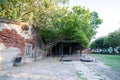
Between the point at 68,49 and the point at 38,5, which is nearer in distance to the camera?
the point at 38,5

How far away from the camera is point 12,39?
614 inches

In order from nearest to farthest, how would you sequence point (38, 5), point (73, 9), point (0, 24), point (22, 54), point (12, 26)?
1. point (0, 24)
2. point (12, 26)
3. point (22, 54)
4. point (38, 5)
5. point (73, 9)

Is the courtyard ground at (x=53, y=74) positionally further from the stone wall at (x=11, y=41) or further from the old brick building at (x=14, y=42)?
the old brick building at (x=14, y=42)

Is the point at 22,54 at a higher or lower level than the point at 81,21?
lower

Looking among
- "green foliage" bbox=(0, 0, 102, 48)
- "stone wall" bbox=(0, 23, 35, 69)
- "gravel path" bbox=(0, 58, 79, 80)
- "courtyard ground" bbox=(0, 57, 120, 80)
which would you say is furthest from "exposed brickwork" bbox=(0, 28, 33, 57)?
"green foliage" bbox=(0, 0, 102, 48)

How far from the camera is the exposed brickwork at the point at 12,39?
1383 cm

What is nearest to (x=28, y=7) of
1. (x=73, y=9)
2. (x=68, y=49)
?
(x=73, y=9)

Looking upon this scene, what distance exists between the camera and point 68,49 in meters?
37.0

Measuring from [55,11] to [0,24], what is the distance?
13117 millimetres

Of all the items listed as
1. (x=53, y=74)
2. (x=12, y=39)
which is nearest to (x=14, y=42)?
(x=12, y=39)

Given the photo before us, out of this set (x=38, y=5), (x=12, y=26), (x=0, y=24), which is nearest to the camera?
(x=0, y=24)

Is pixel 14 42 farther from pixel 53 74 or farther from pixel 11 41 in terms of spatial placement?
pixel 53 74

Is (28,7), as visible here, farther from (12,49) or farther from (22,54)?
(12,49)

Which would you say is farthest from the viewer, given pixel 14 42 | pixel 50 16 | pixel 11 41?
pixel 50 16
